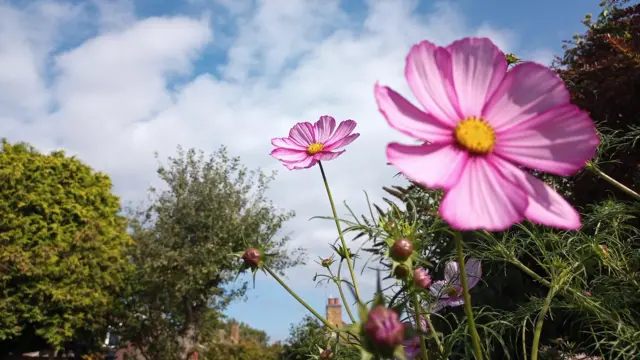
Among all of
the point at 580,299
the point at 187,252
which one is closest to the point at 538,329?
the point at 580,299

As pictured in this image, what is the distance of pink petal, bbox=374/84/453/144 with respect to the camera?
23.4 inches

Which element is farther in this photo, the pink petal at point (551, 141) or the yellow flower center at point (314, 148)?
the yellow flower center at point (314, 148)

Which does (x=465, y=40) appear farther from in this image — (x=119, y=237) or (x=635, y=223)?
(x=119, y=237)

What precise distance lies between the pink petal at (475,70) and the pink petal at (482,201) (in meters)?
0.08

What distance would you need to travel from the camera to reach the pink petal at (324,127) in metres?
1.24

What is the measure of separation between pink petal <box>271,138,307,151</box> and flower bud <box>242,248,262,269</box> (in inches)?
10.7

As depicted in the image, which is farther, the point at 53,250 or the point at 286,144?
the point at 53,250

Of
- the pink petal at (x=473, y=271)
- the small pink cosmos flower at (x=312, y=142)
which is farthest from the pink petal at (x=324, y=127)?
the pink petal at (x=473, y=271)

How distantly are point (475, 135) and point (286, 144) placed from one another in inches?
26.9

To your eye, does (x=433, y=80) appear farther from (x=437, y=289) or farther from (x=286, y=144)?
(x=437, y=289)

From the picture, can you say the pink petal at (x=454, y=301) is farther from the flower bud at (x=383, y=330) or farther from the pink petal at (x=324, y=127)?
the flower bud at (x=383, y=330)

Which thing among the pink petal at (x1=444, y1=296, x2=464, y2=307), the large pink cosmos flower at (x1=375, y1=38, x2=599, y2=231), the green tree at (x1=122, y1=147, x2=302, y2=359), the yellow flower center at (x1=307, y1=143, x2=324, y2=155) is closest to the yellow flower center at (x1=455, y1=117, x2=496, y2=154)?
the large pink cosmos flower at (x1=375, y1=38, x2=599, y2=231)

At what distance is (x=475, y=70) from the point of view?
2.15ft

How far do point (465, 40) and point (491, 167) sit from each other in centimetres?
14
